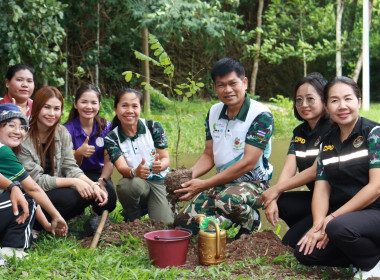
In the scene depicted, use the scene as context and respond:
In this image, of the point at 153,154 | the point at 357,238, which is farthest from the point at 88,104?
the point at 357,238

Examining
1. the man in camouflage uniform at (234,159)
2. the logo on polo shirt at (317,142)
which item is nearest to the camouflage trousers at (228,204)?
the man in camouflage uniform at (234,159)

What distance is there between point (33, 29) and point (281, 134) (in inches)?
214

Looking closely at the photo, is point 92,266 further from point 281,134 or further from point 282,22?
point 282,22

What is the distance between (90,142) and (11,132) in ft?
3.11

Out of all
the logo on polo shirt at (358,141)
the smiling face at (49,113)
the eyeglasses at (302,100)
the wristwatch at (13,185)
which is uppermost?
the eyeglasses at (302,100)

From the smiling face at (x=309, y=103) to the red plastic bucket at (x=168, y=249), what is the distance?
1.14 m

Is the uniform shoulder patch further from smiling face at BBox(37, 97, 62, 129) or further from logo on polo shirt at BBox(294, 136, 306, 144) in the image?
smiling face at BBox(37, 97, 62, 129)

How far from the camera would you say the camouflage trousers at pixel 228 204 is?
3.40 metres

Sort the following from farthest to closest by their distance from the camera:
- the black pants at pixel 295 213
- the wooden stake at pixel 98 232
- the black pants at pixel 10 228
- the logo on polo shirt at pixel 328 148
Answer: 1. the wooden stake at pixel 98 232
2. the black pants at pixel 295 213
3. the black pants at pixel 10 228
4. the logo on polo shirt at pixel 328 148

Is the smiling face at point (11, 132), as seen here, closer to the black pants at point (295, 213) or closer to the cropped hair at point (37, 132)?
the cropped hair at point (37, 132)

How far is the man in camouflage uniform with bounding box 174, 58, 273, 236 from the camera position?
11.3 ft

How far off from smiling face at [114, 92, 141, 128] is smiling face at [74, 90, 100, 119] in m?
0.28

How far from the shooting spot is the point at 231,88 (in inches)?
141

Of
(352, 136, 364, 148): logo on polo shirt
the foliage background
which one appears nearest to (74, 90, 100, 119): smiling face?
the foliage background
